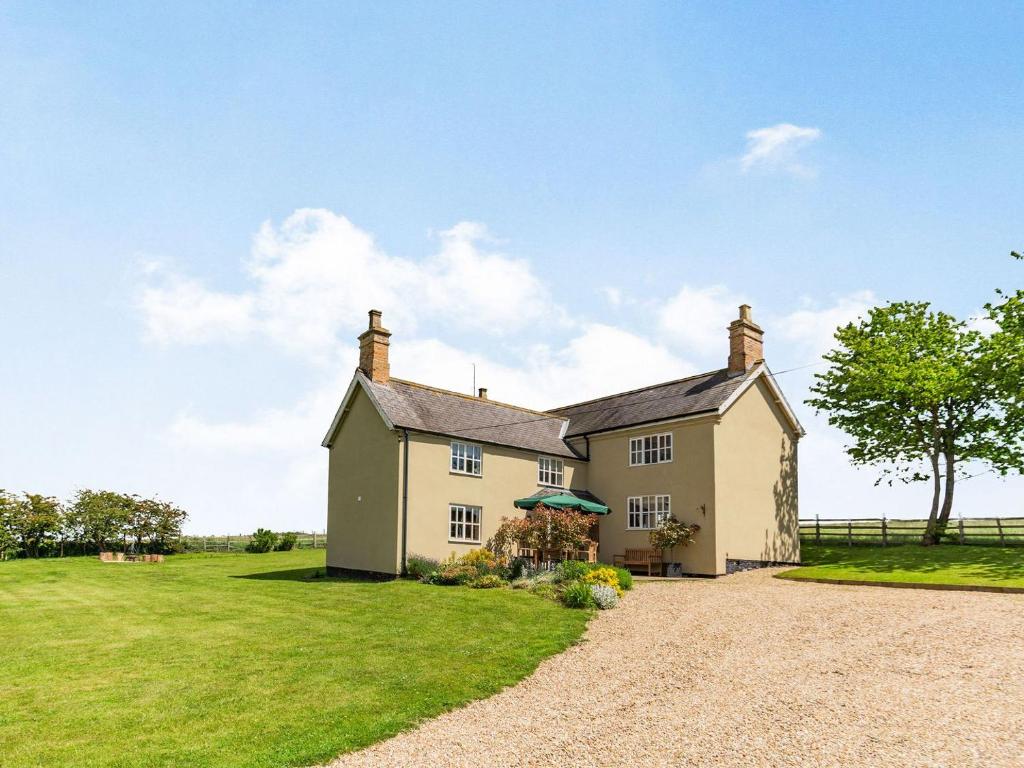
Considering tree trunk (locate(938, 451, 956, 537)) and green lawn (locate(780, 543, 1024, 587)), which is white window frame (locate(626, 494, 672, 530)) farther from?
tree trunk (locate(938, 451, 956, 537))

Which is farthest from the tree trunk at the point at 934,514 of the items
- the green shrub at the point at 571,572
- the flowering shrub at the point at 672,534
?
the green shrub at the point at 571,572

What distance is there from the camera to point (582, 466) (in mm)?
32719

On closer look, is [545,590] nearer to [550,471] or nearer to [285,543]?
[550,471]

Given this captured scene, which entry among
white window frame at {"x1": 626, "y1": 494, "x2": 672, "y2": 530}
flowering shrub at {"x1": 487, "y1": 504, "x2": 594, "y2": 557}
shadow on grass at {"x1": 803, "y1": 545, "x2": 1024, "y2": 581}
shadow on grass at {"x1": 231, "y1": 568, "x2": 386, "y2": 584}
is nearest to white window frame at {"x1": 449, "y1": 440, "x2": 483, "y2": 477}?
flowering shrub at {"x1": 487, "y1": 504, "x2": 594, "y2": 557}

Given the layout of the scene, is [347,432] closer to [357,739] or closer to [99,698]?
[99,698]

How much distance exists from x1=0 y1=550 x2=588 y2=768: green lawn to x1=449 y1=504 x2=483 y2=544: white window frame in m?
4.71

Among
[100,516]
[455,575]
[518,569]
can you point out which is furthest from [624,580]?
[100,516]

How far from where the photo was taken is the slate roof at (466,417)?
27.3 meters

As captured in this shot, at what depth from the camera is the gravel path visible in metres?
8.62

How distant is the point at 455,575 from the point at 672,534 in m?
8.77

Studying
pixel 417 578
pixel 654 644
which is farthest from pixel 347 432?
pixel 654 644

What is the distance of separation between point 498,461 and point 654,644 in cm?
1559

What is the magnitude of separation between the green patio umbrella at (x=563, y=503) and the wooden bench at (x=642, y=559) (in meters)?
1.96

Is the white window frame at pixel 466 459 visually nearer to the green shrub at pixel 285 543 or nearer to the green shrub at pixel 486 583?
the green shrub at pixel 486 583
